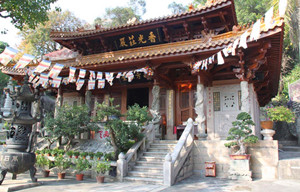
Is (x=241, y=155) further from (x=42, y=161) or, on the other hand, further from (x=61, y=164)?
(x=42, y=161)

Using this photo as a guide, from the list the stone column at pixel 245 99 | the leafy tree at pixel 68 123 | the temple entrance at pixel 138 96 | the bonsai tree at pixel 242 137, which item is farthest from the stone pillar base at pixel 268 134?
the leafy tree at pixel 68 123

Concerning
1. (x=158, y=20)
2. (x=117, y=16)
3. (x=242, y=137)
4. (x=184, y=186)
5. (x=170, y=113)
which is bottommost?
(x=184, y=186)

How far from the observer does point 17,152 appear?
6.33 metres

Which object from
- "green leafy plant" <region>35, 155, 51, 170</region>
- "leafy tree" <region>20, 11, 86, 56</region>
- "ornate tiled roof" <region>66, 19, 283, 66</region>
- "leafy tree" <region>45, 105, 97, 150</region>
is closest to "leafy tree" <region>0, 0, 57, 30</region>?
"ornate tiled roof" <region>66, 19, 283, 66</region>

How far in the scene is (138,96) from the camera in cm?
1253

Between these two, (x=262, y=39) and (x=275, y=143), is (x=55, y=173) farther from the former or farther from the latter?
(x=262, y=39)

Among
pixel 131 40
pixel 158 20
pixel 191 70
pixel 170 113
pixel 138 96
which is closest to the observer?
pixel 191 70

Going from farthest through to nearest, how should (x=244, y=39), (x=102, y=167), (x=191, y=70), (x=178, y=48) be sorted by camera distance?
1. (x=178, y=48)
2. (x=191, y=70)
3. (x=102, y=167)
4. (x=244, y=39)

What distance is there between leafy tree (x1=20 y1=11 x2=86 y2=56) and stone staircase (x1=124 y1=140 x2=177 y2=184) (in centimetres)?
1809

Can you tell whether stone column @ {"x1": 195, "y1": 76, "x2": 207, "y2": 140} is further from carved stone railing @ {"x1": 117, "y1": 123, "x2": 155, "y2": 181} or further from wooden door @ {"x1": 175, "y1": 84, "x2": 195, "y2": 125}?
wooden door @ {"x1": 175, "y1": 84, "x2": 195, "y2": 125}

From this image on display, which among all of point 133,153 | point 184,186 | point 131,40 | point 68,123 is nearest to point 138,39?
point 131,40

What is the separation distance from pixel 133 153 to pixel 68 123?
2968 millimetres

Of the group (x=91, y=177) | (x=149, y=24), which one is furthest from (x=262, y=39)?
(x=91, y=177)

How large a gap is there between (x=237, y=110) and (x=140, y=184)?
214 inches
